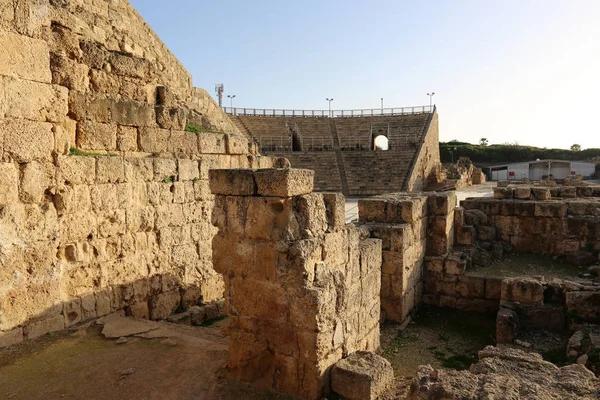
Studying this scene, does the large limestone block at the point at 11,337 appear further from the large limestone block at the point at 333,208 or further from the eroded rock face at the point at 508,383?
the eroded rock face at the point at 508,383

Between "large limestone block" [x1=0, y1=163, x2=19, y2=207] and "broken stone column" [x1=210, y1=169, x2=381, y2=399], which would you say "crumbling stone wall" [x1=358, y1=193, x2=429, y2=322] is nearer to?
"broken stone column" [x1=210, y1=169, x2=381, y2=399]

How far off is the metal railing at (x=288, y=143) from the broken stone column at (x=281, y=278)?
1163 inches

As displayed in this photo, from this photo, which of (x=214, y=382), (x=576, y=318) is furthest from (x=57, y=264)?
(x=576, y=318)

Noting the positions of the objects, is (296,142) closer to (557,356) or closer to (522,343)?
(522,343)

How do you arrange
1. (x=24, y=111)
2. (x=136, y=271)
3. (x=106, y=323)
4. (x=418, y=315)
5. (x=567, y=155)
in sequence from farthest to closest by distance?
1. (x=567, y=155)
2. (x=418, y=315)
3. (x=136, y=271)
4. (x=106, y=323)
5. (x=24, y=111)

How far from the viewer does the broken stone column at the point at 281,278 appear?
4445 mm

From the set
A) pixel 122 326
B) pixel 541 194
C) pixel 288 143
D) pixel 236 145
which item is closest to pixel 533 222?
pixel 541 194

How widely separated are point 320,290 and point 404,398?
144 centimetres

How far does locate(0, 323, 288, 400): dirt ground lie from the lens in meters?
4.42

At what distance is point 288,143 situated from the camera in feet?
116

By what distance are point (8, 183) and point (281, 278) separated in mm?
→ 3671

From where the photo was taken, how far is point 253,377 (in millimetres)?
4656

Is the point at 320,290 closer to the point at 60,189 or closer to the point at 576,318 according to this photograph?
the point at 60,189

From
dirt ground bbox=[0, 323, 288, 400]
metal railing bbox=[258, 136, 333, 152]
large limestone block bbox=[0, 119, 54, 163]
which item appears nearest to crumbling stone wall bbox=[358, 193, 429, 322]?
dirt ground bbox=[0, 323, 288, 400]
